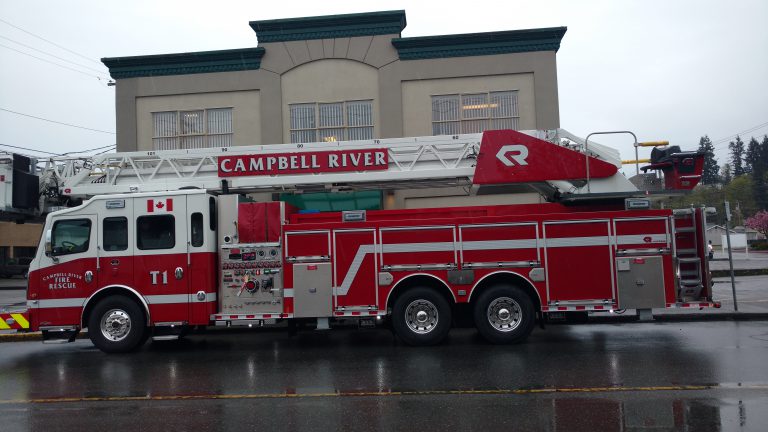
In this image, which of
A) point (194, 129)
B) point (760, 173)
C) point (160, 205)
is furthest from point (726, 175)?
point (160, 205)

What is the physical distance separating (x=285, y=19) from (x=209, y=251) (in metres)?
10.6

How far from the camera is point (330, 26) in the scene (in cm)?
1828

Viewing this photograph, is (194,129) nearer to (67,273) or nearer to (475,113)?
(475,113)

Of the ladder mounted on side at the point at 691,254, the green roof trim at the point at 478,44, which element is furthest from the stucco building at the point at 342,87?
the ladder mounted on side at the point at 691,254

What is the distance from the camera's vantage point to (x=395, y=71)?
18062 millimetres

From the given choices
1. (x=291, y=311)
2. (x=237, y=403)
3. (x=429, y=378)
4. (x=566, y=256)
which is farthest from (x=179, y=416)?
(x=566, y=256)

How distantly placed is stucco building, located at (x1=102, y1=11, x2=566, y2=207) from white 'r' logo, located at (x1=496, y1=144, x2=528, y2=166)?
6916 millimetres

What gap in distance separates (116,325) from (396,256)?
5054 millimetres

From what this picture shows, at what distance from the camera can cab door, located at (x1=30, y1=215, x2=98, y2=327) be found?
397 inches

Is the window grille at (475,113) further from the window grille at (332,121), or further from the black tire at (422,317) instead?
the black tire at (422,317)

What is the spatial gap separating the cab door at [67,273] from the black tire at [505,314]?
6.80m

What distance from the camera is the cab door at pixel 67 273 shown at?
33.1 feet

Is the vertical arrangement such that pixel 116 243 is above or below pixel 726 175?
below

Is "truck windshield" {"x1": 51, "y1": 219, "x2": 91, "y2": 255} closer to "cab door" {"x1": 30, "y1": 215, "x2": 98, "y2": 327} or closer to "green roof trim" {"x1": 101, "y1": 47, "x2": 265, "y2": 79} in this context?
"cab door" {"x1": 30, "y1": 215, "x2": 98, "y2": 327}
